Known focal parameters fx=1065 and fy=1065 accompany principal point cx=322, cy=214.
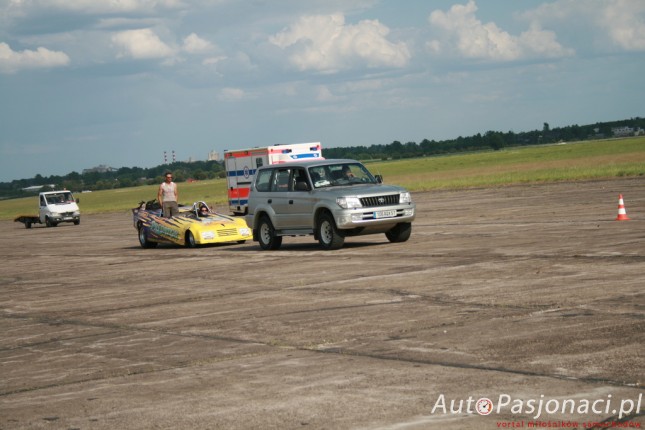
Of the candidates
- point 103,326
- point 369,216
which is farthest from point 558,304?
point 369,216

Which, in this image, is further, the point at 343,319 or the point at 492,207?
the point at 492,207

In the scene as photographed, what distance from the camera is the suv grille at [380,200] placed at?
21.3 meters

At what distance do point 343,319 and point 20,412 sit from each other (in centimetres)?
443

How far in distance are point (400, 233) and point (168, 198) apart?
8149 mm

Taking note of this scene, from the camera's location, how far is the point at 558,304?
1147 cm

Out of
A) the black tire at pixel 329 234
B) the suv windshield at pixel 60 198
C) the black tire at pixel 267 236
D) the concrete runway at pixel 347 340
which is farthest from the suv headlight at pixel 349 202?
the suv windshield at pixel 60 198

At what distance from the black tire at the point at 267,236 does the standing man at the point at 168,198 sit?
4788 mm

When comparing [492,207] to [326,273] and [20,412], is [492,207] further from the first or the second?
[20,412]

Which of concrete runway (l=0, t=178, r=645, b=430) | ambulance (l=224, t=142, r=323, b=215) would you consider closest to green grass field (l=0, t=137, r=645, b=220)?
ambulance (l=224, t=142, r=323, b=215)

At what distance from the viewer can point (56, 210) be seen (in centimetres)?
5544

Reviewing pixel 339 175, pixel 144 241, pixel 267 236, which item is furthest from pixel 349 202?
pixel 144 241

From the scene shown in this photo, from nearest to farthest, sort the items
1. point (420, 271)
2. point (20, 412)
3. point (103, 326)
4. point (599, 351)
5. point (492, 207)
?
point (20, 412) → point (599, 351) → point (103, 326) → point (420, 271) → point (492, 207)

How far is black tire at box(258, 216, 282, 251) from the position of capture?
23750 mm

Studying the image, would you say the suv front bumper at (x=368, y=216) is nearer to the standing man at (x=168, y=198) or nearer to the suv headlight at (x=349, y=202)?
the suv headlight at (x=349, y=202)
